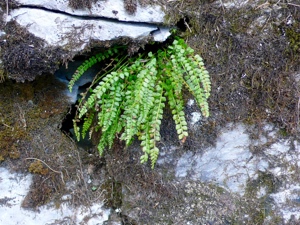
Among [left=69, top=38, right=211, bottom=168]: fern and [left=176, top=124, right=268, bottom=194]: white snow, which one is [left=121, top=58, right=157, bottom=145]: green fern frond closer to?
[left=69, top=38, right=211, bottom=168]: fern

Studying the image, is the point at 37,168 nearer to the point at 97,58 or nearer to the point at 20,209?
the point at 20,209

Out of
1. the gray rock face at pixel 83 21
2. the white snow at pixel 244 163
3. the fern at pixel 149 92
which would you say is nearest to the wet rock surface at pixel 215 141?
the white snow at pixel 244 163

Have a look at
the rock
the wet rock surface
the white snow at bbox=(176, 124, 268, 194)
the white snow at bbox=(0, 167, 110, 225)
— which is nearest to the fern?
the rock

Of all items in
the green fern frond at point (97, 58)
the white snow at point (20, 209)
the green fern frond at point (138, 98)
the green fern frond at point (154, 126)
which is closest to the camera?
the green fern frond at point (138, 98)

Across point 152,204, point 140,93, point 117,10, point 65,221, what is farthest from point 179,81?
point 65,221

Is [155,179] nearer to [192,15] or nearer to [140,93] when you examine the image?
[140,93]

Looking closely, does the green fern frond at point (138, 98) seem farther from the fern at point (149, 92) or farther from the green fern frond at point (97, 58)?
the green fern frond at point (97, 58)
